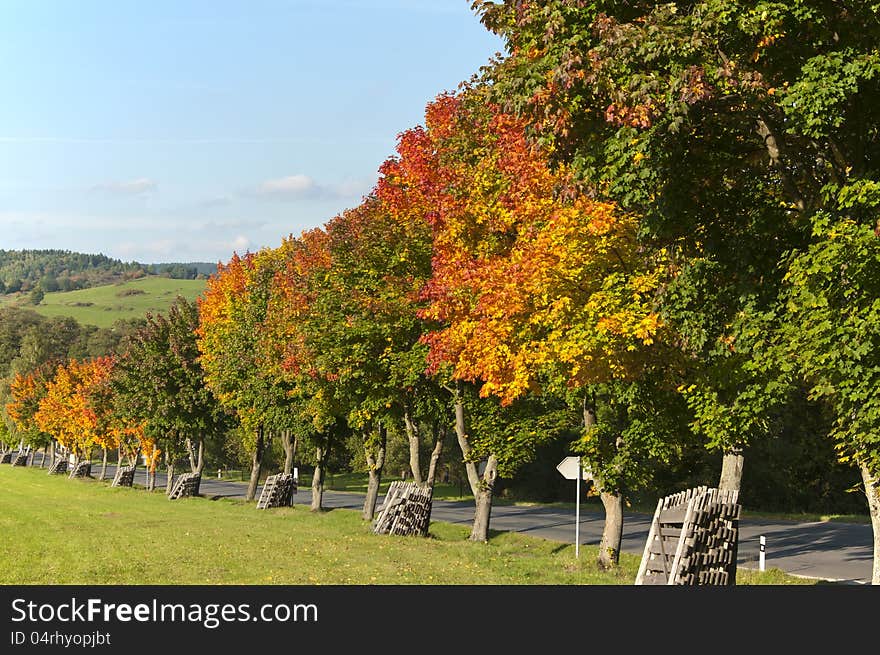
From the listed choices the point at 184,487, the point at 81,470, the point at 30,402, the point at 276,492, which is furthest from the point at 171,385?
the point at 30,402

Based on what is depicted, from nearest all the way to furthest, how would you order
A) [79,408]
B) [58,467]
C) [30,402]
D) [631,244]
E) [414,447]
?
[631,244] < [414,447] < [79,408] < [58,467] < [30,402]

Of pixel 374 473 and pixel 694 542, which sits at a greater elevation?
pixel 694 542

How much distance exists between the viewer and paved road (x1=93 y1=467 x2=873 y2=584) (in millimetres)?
26109

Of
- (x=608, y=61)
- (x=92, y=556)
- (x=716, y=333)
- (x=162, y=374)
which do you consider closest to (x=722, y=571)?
(x=716, y=333)

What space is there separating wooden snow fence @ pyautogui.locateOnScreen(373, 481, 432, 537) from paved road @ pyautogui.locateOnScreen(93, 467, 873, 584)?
5.28 meters

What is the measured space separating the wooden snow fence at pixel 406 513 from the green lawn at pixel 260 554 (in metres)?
1.07

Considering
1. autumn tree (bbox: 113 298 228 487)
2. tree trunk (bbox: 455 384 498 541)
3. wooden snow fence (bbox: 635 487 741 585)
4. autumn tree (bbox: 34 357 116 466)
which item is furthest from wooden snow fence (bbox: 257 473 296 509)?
wooden snow fence (bbox: 635 487 741 585)

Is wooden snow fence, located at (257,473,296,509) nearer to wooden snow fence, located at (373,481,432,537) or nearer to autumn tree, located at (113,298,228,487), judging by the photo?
autumn tree, located at (113,298,228,487)

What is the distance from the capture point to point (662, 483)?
51.0 m

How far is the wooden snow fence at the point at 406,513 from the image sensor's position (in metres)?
29.7

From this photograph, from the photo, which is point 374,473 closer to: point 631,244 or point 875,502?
point 631,244

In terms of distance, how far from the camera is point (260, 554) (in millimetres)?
21828

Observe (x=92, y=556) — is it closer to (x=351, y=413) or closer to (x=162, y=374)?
(x=351, y=413)

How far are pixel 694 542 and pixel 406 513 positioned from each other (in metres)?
15.3
